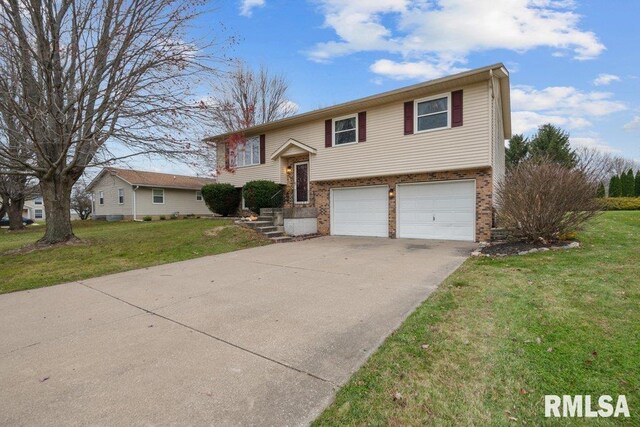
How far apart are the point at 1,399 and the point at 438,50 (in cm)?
1560

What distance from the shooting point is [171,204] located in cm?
2658

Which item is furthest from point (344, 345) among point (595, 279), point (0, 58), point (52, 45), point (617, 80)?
point (617, 80)

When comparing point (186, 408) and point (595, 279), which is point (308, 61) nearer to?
point (595, 279)

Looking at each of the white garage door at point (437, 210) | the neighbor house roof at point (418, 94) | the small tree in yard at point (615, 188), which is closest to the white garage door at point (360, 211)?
the white garage door at point (437, 210)

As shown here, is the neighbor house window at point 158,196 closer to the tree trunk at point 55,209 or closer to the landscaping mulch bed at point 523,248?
the tree trunk at point 55,209

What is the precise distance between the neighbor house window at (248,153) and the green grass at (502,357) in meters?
13.0

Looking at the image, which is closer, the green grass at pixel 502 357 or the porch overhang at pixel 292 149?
the green grass at pixel 502 357

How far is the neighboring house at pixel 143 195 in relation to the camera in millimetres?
24906

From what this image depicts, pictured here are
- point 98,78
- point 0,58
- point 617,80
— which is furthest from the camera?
point 617,80

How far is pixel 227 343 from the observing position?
3371 mm

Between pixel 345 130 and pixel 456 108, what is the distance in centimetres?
436

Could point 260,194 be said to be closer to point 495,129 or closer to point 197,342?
point 495,129

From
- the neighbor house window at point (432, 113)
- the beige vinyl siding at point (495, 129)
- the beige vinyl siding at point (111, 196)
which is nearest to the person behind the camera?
the beige vinyl siding at point (495, 129)

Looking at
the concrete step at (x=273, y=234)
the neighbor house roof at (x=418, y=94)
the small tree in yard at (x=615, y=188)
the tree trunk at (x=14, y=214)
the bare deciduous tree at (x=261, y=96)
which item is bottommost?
the concrete step at (x=273, y=234)
